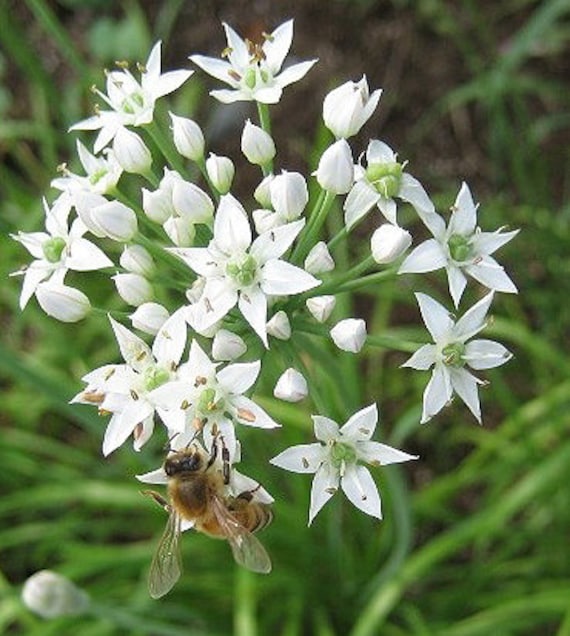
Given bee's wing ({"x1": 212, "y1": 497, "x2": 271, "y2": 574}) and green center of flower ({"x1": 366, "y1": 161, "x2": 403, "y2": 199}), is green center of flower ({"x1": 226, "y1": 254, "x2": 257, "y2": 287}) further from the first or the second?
bee's wing ({"x1": 212, "y1": 497, "x2": 271, "y2": 574})

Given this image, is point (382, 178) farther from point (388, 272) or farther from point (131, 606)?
point (131, 606)

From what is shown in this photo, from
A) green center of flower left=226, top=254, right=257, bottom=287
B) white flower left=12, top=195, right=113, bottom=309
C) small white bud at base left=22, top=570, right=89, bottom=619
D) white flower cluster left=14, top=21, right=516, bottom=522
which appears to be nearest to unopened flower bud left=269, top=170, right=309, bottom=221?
white flower cluster left=14, top=21, right=516, bottom=522

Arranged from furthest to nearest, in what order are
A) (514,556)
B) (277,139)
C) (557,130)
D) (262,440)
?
(277,139)
(557,130)
(514,556)
(262,440)

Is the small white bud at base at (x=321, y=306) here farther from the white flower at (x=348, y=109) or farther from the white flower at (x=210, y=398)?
the white flower at (x=348, y=109)

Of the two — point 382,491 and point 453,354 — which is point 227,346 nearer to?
point 453,354

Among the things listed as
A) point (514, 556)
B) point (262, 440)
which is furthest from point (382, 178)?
point (514, 556)

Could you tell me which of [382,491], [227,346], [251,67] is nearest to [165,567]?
[227,346]

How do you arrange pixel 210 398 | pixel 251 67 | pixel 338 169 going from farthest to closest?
pixel 251 67
pixel 338 169
pixel 210 398
